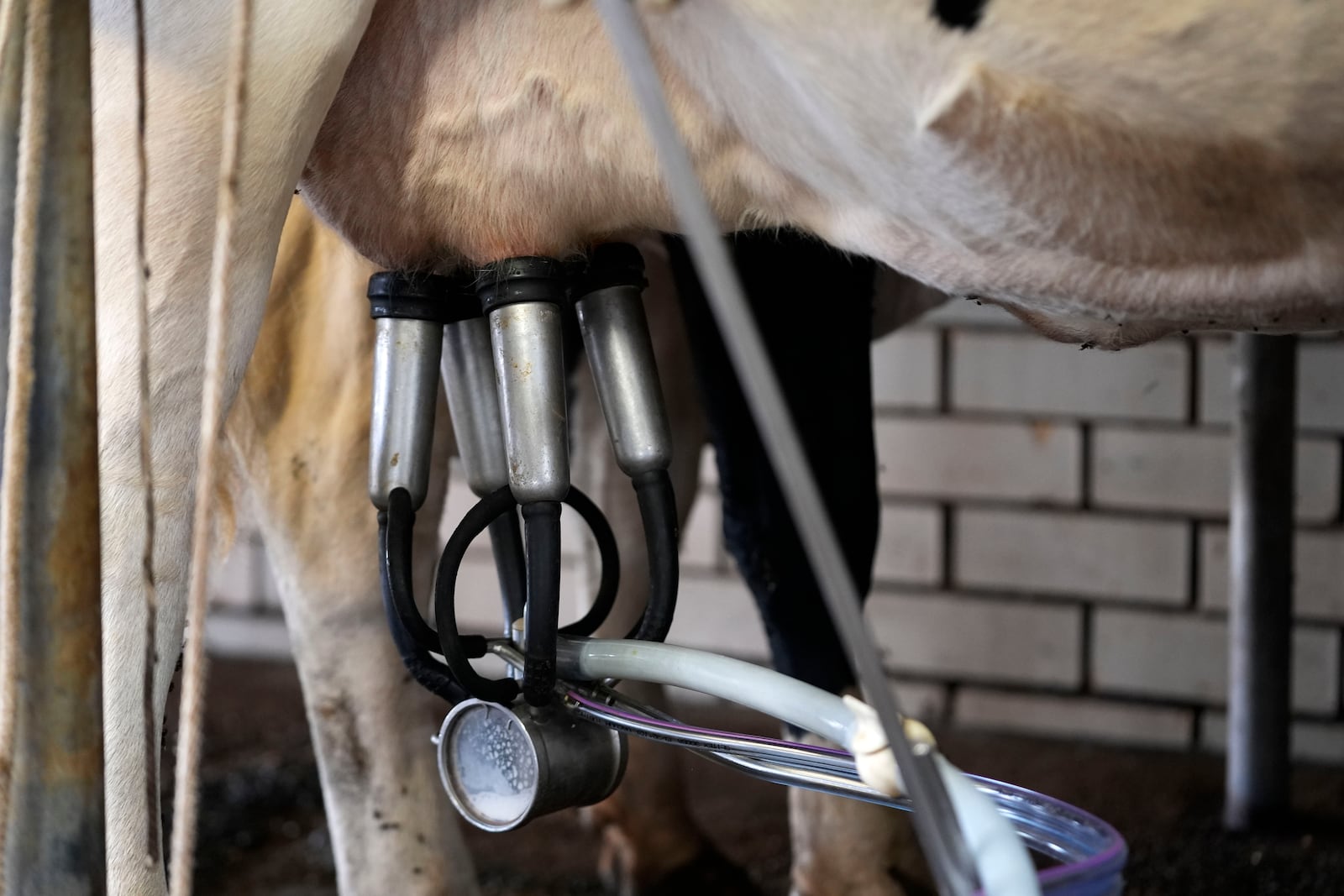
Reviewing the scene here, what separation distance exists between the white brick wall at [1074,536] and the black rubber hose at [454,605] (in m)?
1.02

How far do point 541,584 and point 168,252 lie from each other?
0.79ft

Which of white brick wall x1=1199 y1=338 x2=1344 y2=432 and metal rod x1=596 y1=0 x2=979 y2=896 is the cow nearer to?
metal rod x1=596 y1=0 x2=979 y2=896

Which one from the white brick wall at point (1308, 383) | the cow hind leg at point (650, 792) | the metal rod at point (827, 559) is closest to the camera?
the metal rod at point (827, 559)

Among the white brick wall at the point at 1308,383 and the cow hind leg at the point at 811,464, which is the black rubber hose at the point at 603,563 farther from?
the white brick wall at the point at 1308,383

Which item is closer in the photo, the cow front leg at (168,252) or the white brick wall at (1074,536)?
the cow front leg at (168,252)

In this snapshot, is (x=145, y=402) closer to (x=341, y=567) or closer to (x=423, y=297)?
(x=423, y=297)

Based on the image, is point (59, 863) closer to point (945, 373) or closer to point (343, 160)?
point (343, 160)

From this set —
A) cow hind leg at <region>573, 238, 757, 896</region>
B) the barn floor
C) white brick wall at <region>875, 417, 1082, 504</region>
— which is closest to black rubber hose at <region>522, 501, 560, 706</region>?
cow hind leg at <region>573, 238, 757, 896</region>

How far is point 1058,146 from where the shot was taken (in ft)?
1.79

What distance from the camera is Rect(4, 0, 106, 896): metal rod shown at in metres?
0.50

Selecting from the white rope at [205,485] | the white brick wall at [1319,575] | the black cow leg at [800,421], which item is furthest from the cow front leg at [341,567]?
the white brick wall at [1319,575]

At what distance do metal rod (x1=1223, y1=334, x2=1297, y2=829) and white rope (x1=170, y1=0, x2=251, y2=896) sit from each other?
114 cm

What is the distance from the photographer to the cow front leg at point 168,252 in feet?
1.95

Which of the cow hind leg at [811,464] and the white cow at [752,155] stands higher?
the white cow at [752,155]
